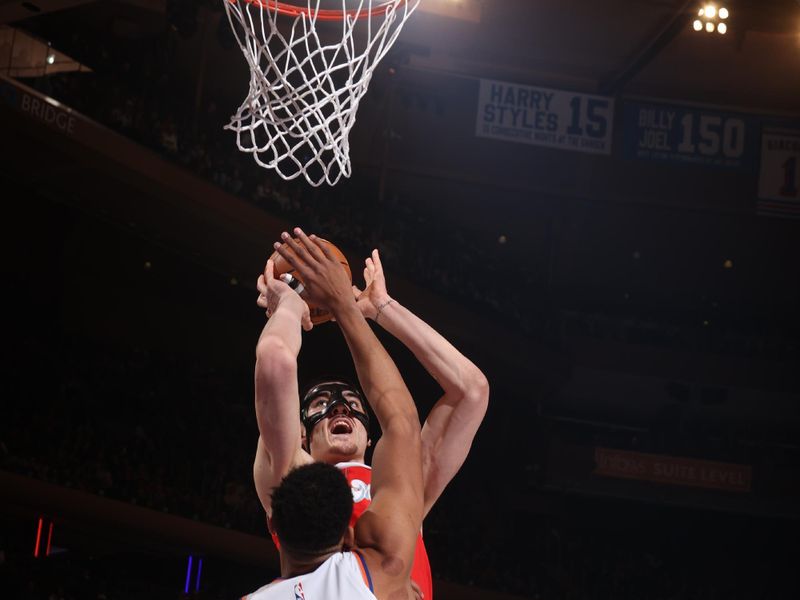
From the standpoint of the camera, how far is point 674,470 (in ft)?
52.5

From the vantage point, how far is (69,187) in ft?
40.4

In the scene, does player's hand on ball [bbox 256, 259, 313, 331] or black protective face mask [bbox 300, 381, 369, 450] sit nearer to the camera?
player's hand on ball [bbox 256, 259, 313, 331]

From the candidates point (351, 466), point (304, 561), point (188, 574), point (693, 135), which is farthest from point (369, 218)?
point (304, 561)

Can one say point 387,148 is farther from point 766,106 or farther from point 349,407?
point 349,407

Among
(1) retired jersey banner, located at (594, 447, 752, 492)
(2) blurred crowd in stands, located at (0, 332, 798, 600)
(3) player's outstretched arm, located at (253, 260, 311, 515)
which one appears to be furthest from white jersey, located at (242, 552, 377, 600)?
(1) retired jersey banner, located at (594, 447, 752, 492)

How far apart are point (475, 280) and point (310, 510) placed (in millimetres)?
13958

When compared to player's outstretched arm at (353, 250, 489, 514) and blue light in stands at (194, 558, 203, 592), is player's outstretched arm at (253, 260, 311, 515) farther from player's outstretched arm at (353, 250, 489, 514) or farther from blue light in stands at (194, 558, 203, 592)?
blue light in stands at (194, 558, 203, 592)

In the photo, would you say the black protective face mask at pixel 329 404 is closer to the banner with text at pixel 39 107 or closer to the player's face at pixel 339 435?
the player's face at pixel 339 435

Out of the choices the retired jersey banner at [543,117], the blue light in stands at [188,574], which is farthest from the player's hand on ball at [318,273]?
the retired jersey banner at [543,117]

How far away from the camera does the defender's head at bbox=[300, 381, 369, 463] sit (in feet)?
10.2

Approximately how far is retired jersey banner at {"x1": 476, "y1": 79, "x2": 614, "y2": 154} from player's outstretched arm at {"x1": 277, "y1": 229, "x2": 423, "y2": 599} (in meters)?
13.9

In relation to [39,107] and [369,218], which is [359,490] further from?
[369,218]

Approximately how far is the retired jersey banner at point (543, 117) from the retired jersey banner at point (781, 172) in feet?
8.13

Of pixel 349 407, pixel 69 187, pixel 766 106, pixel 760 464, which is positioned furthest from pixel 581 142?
pixel 349 407
